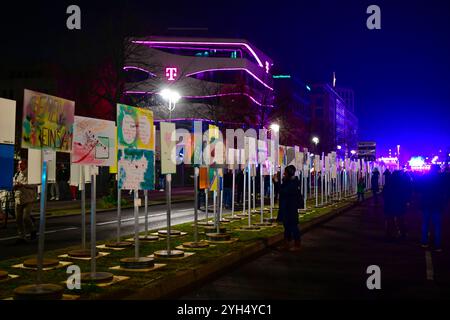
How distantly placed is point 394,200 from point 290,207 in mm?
4354

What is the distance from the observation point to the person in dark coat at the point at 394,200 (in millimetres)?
16297

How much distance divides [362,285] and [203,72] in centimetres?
7507

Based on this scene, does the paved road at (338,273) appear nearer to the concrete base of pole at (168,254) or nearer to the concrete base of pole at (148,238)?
the concrete base of pole at (168,254)

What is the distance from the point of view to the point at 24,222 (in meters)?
14.7

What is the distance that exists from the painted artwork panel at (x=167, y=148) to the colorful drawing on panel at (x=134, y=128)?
2.54 ft

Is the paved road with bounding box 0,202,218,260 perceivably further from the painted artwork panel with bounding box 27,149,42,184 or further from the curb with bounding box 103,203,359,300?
the curb with bounding box 103,203,359,300

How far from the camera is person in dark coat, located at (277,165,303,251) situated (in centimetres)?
1366

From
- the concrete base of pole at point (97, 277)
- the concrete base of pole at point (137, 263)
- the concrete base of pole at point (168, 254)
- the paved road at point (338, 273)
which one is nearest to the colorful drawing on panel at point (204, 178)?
the paved road at point (338, 273)

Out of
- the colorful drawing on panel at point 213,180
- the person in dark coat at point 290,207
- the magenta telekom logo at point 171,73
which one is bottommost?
the person in dark coat at point 290,207

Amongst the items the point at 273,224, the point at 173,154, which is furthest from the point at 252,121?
the point at 173,154

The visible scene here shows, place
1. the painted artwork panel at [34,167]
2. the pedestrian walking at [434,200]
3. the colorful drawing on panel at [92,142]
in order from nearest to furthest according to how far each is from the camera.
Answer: the colorful drawing on panel at [92,142]
the painted artwork panel at [34,167]
the pedestrian walking at [434,200]

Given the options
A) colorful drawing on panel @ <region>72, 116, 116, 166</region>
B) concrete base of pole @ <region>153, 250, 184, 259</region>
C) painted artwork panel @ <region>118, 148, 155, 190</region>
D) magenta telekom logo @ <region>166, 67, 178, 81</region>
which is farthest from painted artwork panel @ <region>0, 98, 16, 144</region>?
magenta telekom logo @ <region>166, 67, 178, 81</region>

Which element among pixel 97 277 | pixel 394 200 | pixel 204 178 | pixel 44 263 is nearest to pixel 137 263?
pixel 97 277
